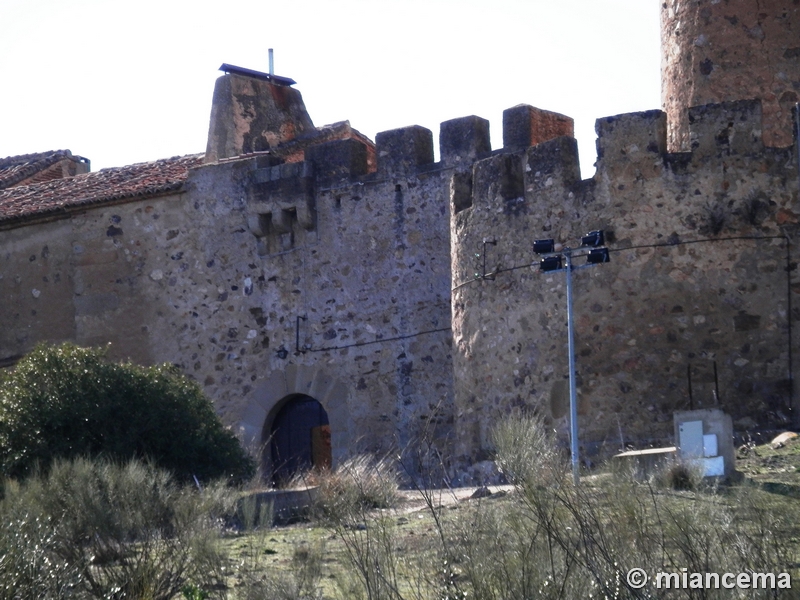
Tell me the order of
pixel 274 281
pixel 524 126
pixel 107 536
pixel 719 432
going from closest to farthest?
→ pixel 107 536 → pixel 719 432 → pixel 524 126 → pixel 274 281

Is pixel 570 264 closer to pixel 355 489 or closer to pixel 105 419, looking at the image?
pixel 355 489

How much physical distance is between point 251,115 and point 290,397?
16.2ft

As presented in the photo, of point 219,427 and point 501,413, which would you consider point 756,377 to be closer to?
point 501,413

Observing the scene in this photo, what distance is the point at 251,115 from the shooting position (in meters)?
22.2

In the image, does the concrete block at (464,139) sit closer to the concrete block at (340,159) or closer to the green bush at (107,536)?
the concrete block at (340,159)

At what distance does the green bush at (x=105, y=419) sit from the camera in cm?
1452

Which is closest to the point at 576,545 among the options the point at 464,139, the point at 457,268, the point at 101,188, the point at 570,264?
the point at 570,264

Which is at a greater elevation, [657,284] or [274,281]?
[274,281]

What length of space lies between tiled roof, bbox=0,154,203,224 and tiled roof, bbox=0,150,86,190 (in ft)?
5.67

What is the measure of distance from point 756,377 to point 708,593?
6541mm

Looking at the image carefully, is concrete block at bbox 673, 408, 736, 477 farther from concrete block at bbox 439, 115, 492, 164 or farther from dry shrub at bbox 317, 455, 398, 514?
concrete block at bbox 439, 115, 492, 164

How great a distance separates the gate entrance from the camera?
64.6 feet

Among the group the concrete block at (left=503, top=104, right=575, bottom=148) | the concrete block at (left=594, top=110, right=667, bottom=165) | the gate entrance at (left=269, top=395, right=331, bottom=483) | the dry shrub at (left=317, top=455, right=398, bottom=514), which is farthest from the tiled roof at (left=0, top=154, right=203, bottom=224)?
the concrete block at (left=594, top=110, right=667, bottom=165)

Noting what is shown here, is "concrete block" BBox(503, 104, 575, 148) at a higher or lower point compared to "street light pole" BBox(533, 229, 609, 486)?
higher
